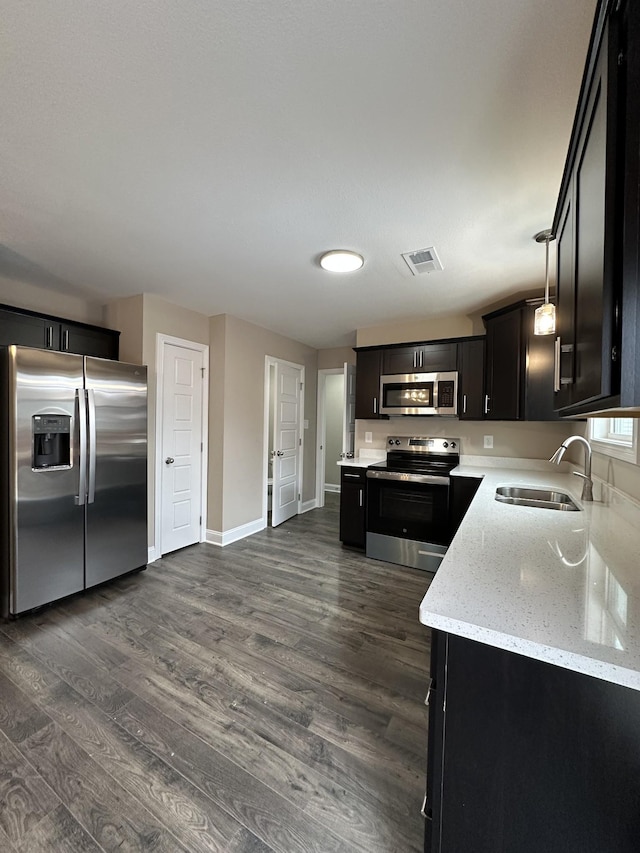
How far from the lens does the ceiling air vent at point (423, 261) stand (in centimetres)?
232

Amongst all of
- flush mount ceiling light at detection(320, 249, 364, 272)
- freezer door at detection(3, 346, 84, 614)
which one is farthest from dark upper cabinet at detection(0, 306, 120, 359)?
flush mount ceiling light at detection(320, 249, 364, 272)

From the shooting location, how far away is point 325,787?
128cm

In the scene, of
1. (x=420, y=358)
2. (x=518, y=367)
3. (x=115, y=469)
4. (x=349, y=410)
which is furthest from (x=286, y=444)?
(x=518, y=367)

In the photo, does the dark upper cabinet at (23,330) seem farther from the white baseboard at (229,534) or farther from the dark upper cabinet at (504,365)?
the dark upper cabinet at (504,365)

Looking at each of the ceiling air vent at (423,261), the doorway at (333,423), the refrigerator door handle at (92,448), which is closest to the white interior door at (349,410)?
the doorway at (333,423)

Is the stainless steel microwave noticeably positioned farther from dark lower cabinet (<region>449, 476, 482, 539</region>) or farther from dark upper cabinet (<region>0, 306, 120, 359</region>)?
dark upper cabinet (<region>0, 306, 120, 359</region>)

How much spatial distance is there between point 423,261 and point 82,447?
282cm

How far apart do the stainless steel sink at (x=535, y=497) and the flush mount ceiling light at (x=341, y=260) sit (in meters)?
1.83

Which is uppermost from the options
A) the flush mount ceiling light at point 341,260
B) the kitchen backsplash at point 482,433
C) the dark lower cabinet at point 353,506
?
the flush mount ceiling light at point 341,260

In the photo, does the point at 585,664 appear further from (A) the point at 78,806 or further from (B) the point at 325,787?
(A) the point at 78,806

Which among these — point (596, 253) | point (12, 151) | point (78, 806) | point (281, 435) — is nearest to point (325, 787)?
point (78, 806)

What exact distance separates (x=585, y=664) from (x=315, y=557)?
2970 mm

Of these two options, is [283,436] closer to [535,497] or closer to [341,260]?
[341,260]

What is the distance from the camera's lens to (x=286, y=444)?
4.62 meters
